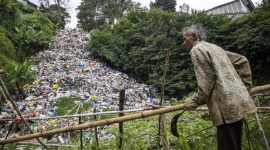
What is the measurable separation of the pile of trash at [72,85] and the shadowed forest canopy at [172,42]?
89cm

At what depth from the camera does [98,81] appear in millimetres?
14016

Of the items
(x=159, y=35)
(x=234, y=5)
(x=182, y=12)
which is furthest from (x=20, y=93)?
(x=234, y=5)

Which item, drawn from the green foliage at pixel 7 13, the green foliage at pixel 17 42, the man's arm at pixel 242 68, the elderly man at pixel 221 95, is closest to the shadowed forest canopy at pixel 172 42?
the green foliage at pixel 17 42

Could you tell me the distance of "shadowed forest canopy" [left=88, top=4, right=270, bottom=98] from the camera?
40.8 ft

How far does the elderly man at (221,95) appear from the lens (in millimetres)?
2289

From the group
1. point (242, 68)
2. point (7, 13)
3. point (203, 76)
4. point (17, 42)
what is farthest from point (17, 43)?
point (203, 76)

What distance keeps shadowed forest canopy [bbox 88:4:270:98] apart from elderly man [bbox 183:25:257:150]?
1046cm

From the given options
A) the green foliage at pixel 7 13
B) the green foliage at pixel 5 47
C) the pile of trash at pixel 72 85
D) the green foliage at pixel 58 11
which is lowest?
the pile of trash at pixel 72 85

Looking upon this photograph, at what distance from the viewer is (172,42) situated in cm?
1498

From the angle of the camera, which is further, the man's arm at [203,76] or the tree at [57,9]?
the tree at [57,9]

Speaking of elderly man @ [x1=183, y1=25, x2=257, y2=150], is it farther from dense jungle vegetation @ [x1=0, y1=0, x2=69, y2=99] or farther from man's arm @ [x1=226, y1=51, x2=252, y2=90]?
dense jungle vegetation @ [x1=0, y1=0, x2=69, y2=99]

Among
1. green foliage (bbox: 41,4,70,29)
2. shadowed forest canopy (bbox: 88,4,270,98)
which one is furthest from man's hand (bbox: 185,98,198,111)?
green foliage (bbox: 41,4,70,29)

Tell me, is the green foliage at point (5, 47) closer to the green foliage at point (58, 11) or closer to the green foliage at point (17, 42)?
the green foliage at point (17, 42)

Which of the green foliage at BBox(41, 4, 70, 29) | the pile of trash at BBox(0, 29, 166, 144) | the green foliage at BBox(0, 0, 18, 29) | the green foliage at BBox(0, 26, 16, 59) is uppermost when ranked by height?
the green foliage at BBox(41, 4, 70, 29)
